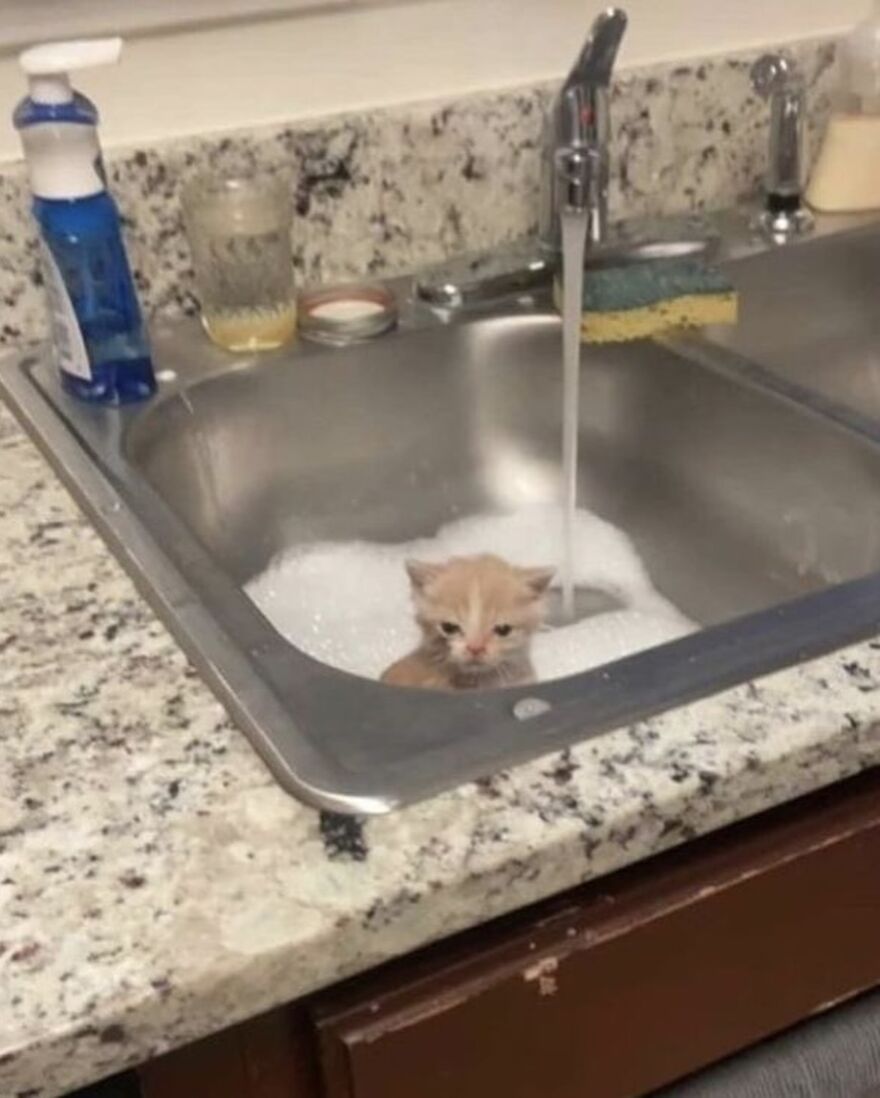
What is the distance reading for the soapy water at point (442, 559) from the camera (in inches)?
38.9

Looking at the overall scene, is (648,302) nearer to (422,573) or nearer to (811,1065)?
(422,573)

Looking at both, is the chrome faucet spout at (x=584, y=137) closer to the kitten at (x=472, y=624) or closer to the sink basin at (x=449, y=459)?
the sink basin at (x=449, y=459)

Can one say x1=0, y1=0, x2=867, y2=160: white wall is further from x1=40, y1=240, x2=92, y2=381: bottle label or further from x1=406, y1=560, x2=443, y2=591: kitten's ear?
x1=406, y1=560, x2=443, y2=591: kitten's ear

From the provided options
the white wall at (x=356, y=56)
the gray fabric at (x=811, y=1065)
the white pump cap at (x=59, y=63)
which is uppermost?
the white pump cap at (x=59, y=63)

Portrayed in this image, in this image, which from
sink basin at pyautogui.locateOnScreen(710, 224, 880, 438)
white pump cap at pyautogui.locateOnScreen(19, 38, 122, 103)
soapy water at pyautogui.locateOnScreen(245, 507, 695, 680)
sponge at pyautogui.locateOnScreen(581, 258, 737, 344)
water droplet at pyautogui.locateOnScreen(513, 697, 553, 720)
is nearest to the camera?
water droplet at pyautogui.locateOnScreen(513, 697, 553, 720)

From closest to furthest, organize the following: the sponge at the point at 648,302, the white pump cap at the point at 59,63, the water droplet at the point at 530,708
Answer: the water droplet at the point at 530,708 < the white pump cap at the point at 59,63 < the sponge at the point at 648,302

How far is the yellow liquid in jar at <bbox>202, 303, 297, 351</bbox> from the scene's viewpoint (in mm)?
1057

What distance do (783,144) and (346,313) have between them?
1.20 feet

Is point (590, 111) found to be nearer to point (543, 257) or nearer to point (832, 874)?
point (543, 257)

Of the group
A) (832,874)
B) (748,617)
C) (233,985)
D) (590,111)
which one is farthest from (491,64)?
(233,985)

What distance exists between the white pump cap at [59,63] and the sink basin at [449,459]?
19cm

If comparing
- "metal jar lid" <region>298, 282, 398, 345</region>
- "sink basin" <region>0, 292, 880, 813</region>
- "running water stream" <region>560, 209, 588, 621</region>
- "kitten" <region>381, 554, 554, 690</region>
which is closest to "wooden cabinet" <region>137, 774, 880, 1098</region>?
"sink basin" <region>0, 292, 880, 813</region>

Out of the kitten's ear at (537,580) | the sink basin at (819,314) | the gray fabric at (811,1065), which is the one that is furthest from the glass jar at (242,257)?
the gray fabric at (811,1065)

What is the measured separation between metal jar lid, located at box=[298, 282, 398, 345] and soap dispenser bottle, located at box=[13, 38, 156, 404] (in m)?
0.13
